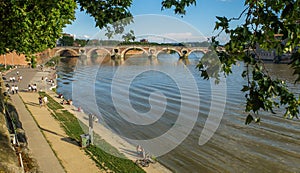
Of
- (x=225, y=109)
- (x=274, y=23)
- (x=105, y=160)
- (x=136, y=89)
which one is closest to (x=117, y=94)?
(x=136, y=89)

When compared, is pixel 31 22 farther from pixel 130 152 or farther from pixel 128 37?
pixel 130 152

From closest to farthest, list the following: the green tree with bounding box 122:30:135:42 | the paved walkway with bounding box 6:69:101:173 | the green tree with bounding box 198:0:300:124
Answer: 1. the green tree with bounding box 198:0:300:124
2. the green tree with bounding box 122:30:135:42
3. the paved walkway with bounding box 6:69:101:173

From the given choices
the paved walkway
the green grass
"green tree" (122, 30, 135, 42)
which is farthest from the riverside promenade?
"green tree" (122, 30, 135, 42)

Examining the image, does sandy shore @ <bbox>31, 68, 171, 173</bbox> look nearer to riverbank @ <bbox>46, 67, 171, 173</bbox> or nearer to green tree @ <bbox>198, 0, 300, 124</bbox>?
riverbank @ <bbox>46, 67, 171, 173</bbox>

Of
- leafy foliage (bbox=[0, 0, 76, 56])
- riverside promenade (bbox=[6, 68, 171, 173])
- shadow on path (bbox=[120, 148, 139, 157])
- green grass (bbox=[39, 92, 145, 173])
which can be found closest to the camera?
leafy foliage (bbox=[0, 0, 76, 56])

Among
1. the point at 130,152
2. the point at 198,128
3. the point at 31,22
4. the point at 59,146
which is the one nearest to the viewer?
the point at 31,22

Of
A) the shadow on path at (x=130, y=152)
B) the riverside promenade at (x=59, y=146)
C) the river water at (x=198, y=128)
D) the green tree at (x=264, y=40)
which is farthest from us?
the shadow on path at (x=130, y=152)

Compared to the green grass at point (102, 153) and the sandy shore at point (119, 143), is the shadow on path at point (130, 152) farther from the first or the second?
the green grass at point (102, 153)

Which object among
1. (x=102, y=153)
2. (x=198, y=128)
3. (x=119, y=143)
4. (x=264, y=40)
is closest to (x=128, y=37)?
(x=264, y=40)

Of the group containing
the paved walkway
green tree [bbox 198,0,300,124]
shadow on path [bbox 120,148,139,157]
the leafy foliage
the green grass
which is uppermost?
the leafy foliage

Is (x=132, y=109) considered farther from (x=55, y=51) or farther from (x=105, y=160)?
(x=55, y=51)

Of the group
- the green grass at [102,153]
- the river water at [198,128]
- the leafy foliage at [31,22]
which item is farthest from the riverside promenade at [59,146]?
the leafy foliage at [31,22]

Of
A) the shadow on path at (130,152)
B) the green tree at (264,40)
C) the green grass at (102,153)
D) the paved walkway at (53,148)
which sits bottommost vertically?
the shadow on path at (130,152)

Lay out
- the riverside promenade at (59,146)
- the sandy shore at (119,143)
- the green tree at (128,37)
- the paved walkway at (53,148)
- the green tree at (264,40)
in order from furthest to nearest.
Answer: the sandy shore at (119,143) → the riverside promenade at (59,146) → the paved walkway at (53,148) → the green tree at (128,37) → the green tree at (264,40)
